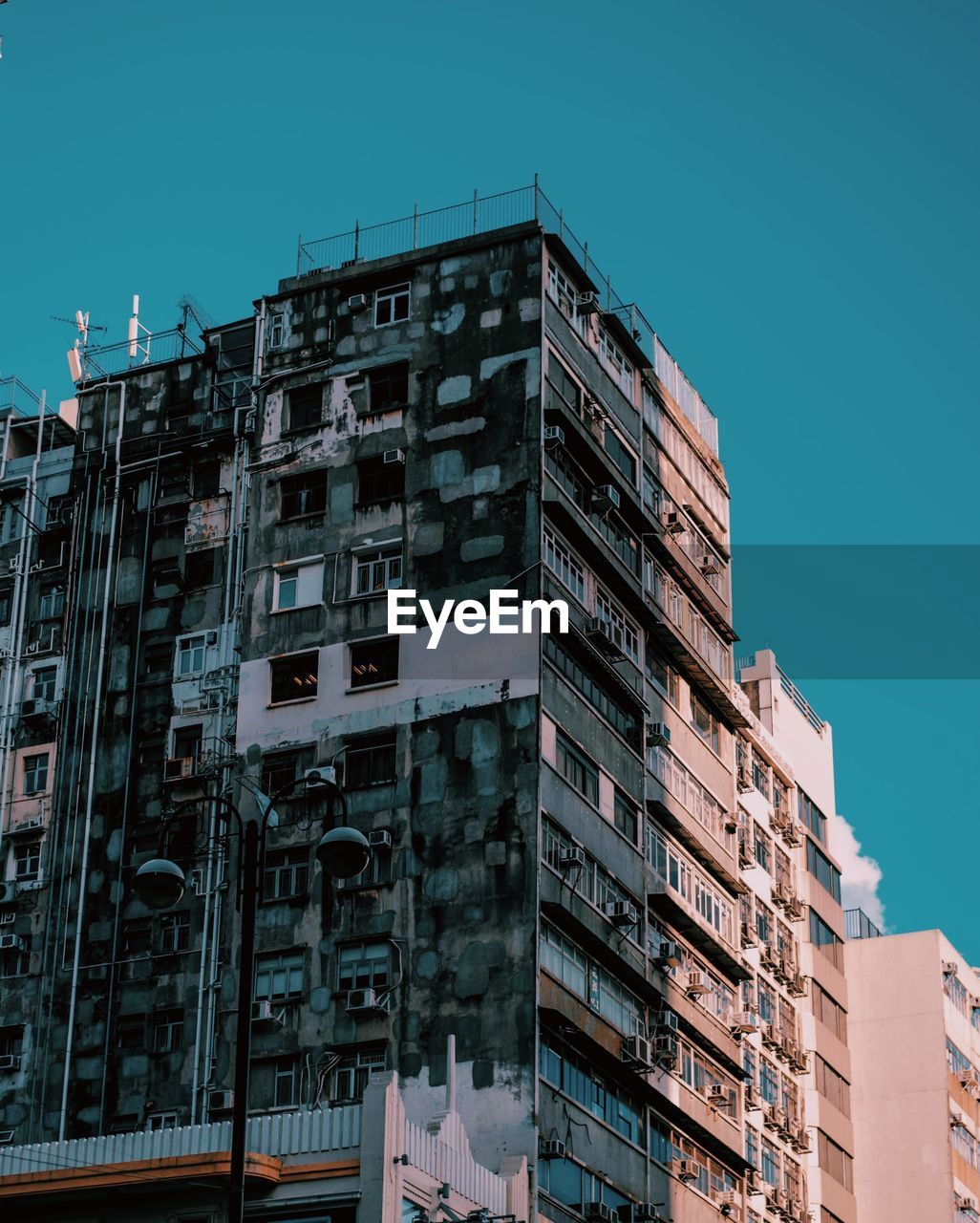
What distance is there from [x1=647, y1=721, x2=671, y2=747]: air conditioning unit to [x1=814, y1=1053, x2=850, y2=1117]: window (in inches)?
681

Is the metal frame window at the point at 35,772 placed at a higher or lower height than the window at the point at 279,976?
higher

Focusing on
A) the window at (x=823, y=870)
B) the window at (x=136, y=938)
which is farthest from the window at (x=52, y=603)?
the window at (x=823, y=870)

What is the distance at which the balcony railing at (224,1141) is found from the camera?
140 feet

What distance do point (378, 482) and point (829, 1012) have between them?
27996 millimetres

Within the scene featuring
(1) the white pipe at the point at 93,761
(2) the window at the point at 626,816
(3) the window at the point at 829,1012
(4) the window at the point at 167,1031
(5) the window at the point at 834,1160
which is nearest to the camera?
(4) the window at the point at 167,1031

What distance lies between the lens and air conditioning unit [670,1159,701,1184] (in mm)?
60247

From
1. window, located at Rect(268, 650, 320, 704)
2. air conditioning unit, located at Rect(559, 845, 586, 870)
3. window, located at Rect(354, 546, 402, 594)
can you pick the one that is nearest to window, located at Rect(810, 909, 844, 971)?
air conditioning unit, located at Rect(559, 845, 586, 870)

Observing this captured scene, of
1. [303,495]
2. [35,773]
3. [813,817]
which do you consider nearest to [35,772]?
[35,773]

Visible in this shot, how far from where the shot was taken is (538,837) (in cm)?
5591

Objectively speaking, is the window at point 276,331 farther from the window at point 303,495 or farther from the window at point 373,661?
the window at point 373,661

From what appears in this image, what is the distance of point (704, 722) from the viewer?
6962 cm

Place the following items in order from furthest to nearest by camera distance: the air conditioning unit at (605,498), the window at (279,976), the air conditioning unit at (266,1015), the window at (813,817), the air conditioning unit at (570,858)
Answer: the window at (813,817) → the air conditioning unit at (605,498) → the window at (279,976) → the air conditioning unit at (266,1015) → the air conditioning unit at (570,858)

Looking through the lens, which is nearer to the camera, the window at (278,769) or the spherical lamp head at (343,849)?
the spherical lamp head at (343,849)

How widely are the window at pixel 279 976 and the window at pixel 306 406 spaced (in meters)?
15.4
